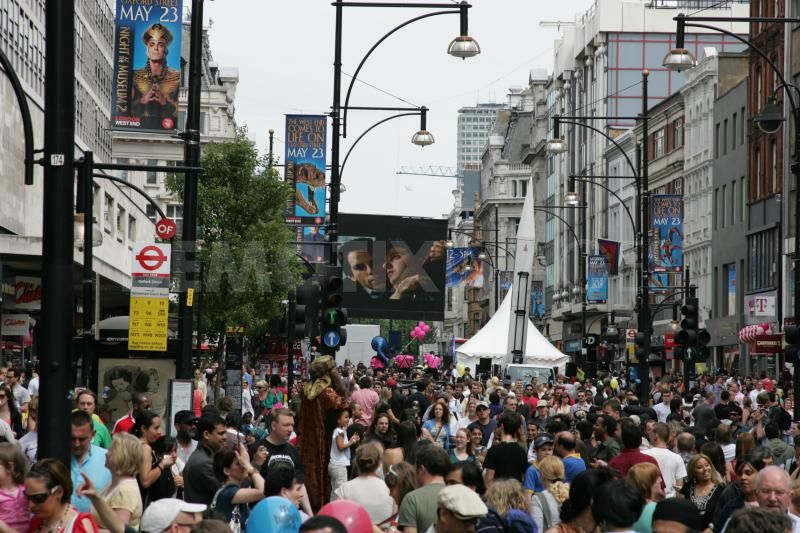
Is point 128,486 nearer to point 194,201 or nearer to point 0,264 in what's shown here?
point 194,201

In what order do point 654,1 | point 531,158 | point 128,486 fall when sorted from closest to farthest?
point 128,486, point 654,1, point 531,158

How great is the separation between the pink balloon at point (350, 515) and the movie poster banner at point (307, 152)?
31952 mm

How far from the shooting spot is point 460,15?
89.3 ft

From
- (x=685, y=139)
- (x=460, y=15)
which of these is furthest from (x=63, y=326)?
(x=685, y=139)

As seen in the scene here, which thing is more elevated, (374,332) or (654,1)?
(654,1)

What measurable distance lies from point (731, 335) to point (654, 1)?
114 feet

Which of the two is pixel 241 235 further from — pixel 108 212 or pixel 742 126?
pixel 742 126

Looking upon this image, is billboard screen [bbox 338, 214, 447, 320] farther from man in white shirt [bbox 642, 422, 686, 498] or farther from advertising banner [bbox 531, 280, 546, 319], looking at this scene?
man in white shirt [bbox 642, 422, 686, 498]

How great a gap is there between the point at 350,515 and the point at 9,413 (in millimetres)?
10983

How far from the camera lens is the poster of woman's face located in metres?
24.9

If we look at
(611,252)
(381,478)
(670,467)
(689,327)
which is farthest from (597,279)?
(381,478)

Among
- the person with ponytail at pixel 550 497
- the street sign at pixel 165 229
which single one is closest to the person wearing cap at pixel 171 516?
the person with ponytail at pixel 550 497

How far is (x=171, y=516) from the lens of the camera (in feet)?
27.5

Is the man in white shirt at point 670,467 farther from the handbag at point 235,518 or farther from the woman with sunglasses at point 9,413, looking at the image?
the woman with sunglasses at point 9,413
